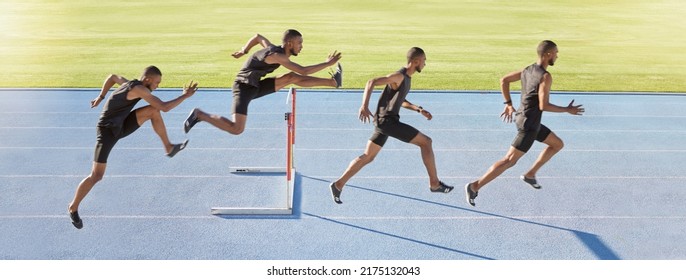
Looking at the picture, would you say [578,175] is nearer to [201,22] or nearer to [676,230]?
[676,230]

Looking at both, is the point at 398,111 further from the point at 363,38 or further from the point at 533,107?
the point at 363,38

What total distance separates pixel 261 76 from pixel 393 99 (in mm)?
1556

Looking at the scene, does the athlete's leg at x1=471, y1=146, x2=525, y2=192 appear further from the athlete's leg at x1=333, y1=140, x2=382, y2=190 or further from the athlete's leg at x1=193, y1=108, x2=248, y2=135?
the athlete's leg at x1=193, y1=108, x2=248, y2=135

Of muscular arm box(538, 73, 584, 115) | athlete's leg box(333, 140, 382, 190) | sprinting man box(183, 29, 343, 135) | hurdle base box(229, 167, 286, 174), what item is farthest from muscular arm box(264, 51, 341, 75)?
hurdle base box(229, 167, 286, 174)

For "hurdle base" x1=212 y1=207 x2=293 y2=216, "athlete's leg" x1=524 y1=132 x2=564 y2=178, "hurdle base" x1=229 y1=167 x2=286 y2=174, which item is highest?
"athlete's leg" x1=524 y1=132 x2=564 y2=178

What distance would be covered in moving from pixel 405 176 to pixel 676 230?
10.5 feet

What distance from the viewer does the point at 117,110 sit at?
6383mm

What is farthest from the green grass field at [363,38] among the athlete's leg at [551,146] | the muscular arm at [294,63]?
the muscular arm at [294,63]

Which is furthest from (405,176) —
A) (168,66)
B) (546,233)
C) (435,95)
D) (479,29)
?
(479,29)

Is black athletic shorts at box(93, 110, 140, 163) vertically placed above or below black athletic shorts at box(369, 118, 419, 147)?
below

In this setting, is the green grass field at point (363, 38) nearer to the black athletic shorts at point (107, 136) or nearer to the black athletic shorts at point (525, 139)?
the black athletic shorts at point (525, 139)

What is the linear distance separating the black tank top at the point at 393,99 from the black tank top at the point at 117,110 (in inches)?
86.5

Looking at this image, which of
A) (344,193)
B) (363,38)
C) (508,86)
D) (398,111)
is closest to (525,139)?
(508,86)

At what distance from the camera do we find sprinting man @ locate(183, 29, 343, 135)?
6.90 m
